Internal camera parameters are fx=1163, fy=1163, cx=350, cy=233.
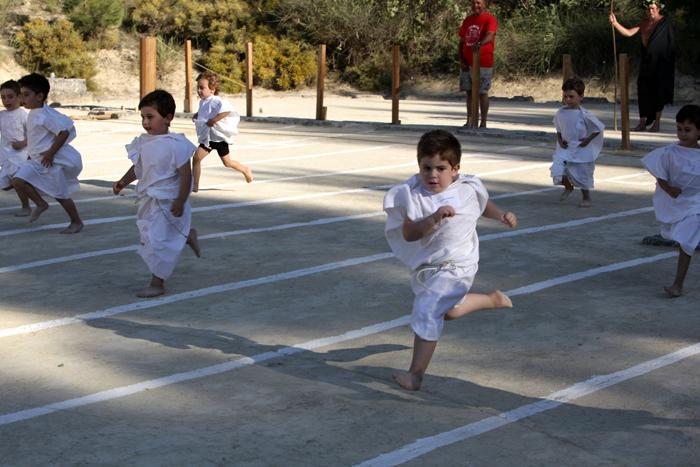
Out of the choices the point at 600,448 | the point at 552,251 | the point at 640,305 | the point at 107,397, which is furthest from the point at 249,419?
the point at 552,251

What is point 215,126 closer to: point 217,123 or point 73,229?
point 217,123

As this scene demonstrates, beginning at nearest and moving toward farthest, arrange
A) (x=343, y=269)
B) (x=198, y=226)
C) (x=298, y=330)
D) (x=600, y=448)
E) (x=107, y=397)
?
(x=600, y=448) < (x=107, y=397) < (x=298, y=330) < (x=343, y=269) < (x=198, y=226)

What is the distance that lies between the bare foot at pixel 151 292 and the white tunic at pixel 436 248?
2243 millimetres

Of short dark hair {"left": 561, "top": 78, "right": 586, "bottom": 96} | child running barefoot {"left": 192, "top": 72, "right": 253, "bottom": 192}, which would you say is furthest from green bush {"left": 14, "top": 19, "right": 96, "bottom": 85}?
short dark hair {"left": 561, "top": 78, "right": 586, "bottom": 96}

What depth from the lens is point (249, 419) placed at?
5.08m

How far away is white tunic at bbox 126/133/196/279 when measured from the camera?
7.73 meters

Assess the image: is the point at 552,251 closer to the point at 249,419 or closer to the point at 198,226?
the point at 198,226

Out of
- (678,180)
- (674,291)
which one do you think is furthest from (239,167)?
(674,291)

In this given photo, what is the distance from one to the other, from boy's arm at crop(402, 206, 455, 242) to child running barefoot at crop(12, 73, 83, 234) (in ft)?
16.4

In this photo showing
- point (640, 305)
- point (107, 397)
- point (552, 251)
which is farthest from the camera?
point (552, 251)

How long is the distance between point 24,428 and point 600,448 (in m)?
2.42

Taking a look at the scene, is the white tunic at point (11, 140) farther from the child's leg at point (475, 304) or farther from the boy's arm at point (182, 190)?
the child's leg at point (475, 304)

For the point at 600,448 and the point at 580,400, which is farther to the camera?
the point at 580,400

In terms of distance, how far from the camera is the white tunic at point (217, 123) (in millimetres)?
12570
